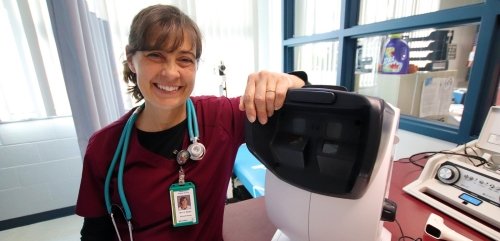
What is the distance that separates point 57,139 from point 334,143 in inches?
95.3

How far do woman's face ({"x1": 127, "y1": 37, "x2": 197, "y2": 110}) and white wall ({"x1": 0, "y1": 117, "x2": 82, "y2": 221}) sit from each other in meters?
1.75

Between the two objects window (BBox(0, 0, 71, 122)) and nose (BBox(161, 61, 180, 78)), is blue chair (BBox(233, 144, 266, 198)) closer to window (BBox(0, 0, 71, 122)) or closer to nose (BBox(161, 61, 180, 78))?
nose (BBox(161, 61, 180, 78))

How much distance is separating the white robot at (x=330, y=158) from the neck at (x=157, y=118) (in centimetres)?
45

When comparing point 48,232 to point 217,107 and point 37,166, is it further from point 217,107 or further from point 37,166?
point 217,107

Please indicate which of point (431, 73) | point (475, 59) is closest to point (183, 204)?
point (475, 59)

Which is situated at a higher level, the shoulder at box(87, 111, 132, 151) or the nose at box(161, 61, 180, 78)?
the nose at box(161, 61, 180, 78)

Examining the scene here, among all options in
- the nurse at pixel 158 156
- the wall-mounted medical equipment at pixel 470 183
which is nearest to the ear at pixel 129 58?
the nurse at pixel 158 156

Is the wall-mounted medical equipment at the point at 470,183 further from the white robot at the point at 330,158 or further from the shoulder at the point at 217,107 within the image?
the shoulder at the point at 217,107

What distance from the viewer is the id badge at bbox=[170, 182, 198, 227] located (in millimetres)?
795

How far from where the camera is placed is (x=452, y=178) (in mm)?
836

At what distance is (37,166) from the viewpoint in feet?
6.75

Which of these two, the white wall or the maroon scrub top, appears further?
the white wall

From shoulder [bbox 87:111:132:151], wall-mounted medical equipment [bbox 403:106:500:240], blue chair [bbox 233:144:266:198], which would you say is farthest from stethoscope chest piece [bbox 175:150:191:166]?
wall-mounted medical equipment [bbox 403:106:500:240]

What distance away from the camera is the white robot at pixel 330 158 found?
37cm
